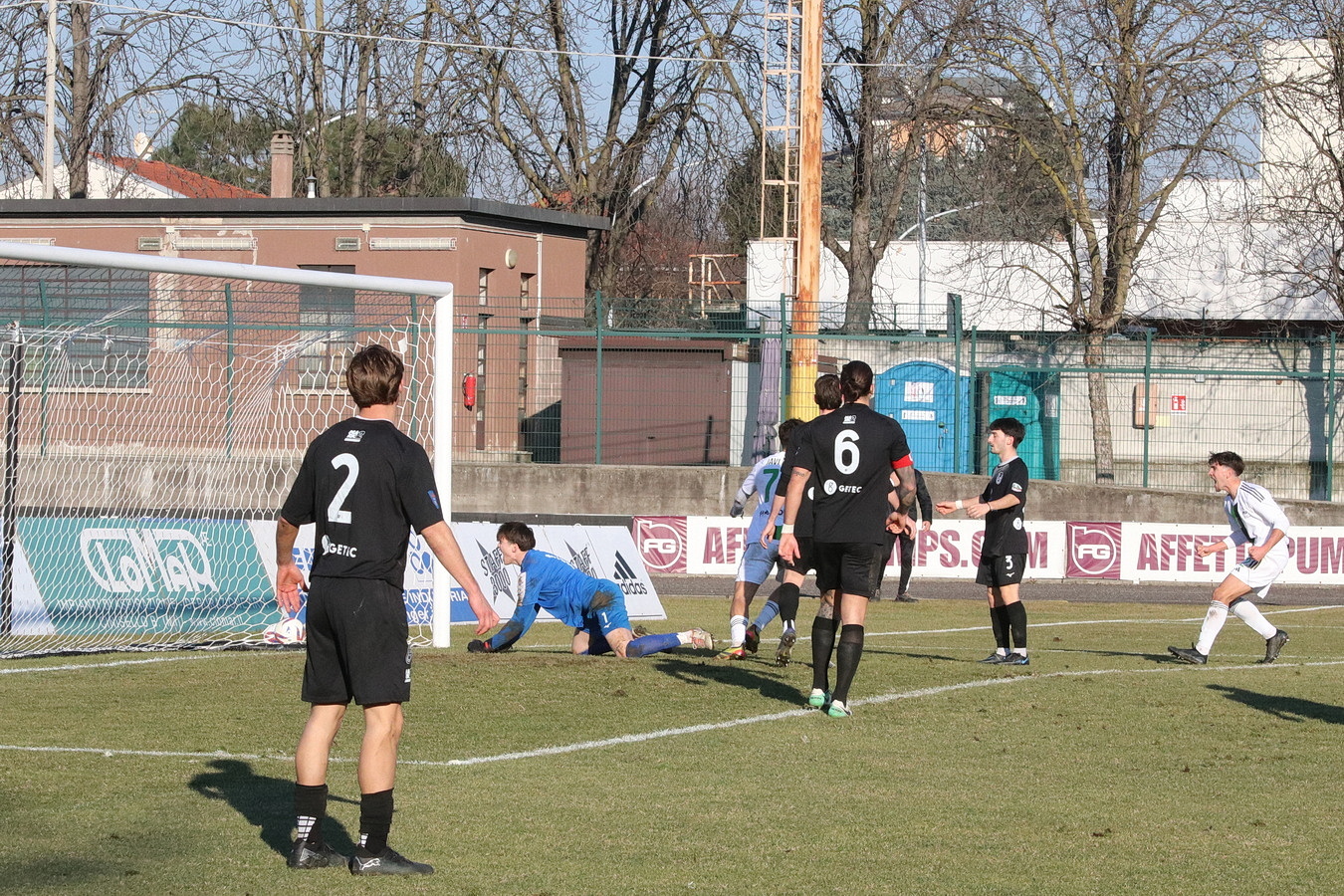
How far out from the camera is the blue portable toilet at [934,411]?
78.0 feet

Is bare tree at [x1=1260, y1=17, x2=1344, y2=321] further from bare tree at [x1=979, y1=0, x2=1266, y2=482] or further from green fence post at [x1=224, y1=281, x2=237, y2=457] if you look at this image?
green fence post at [x1=224, y1=281, x2=237, y2=457]

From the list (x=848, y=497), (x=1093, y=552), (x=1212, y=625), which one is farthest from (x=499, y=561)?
(x=1093, y=552)

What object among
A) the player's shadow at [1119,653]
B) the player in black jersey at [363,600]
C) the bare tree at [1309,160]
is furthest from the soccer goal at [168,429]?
the bare tree at [1309,160]

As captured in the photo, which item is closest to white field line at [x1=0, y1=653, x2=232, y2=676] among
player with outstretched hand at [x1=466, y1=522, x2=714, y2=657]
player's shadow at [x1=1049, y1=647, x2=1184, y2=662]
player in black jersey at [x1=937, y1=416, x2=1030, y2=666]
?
player with outstretched hand at [x1=466, y1=522, x2=714, y2=657]

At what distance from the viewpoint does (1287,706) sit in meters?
9.36

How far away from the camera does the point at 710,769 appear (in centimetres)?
720

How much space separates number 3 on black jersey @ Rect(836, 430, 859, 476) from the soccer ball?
16.2 ft

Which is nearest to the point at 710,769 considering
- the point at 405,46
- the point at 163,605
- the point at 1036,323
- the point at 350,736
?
the point at 350,736

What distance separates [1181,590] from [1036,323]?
14820mm

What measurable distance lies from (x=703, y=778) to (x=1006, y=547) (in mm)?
4911

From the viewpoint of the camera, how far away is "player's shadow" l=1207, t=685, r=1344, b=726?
353 inches

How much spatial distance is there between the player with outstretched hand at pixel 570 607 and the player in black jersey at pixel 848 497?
221 cm

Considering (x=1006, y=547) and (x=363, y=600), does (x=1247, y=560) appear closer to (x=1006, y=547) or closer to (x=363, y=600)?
(x=1006, y=547)

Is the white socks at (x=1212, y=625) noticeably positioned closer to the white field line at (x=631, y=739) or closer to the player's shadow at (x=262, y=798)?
the white field line at (x=631, y=739)
